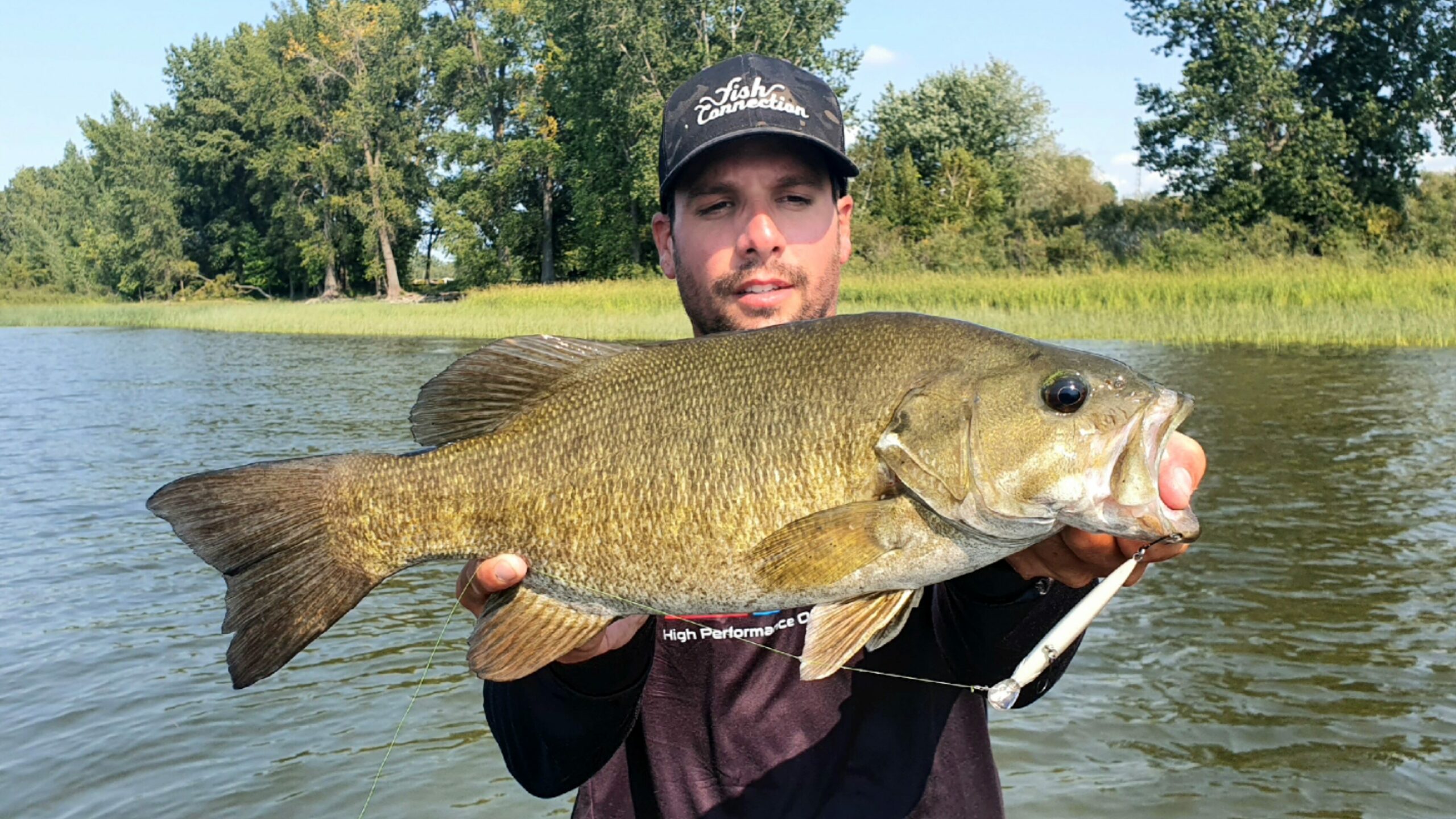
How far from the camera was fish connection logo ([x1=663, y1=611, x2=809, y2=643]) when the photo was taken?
249 cm

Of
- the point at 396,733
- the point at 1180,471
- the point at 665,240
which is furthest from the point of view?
the point at 396,733

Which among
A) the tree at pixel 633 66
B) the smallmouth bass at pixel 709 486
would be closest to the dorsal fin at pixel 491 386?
the smallmouth bass at pixel 709 486

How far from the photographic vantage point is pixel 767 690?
8.21 ft

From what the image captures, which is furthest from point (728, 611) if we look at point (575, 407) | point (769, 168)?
point (769, 168)

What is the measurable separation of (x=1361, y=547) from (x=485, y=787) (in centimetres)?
568

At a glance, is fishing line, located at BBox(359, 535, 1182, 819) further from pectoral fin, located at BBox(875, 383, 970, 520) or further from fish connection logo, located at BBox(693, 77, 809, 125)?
fish connection logo, located at BBox(693, 77, 809, 125)

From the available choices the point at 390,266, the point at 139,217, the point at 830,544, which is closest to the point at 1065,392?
the point at 830,544

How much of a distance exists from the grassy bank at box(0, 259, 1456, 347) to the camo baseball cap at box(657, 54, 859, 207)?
37.4 ft

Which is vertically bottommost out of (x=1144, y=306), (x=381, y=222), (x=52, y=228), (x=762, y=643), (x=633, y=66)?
(x=762, y=643)

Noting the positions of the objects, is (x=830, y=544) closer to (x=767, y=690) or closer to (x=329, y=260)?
(x=767, y=690)

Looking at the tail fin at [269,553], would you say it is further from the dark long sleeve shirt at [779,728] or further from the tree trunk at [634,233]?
the tree trunk at [634,233]

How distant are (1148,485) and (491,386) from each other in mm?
1165

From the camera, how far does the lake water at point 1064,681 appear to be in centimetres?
480

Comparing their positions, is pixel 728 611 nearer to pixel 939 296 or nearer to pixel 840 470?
pixel 840 470
